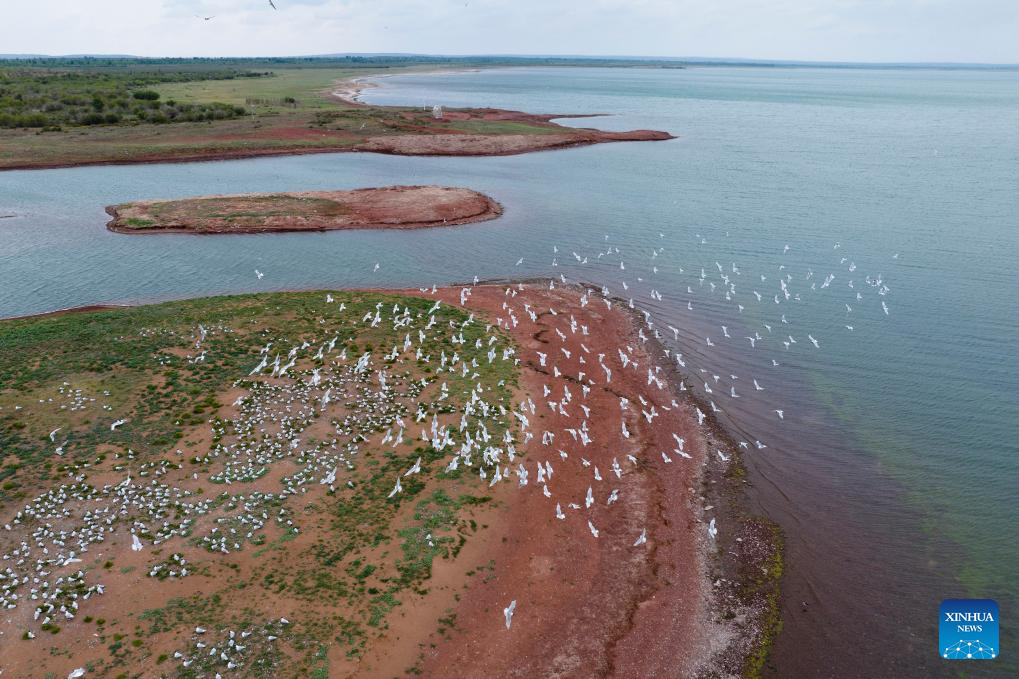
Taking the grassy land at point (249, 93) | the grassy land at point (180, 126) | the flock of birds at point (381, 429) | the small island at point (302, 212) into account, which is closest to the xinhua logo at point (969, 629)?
the flock of birds at point (381, 429)

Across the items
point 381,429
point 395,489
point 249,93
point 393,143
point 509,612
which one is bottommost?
point 509,612

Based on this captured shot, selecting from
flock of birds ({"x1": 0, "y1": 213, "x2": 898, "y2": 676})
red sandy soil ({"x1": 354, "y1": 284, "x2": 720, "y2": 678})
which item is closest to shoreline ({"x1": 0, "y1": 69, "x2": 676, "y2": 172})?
flock of birds ({"x1": 0, "y1": 213, "x2": 898, "y2": 676})

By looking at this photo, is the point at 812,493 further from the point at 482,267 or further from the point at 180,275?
the point at 180,275

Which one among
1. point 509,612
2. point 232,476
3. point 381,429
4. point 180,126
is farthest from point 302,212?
point 180,126

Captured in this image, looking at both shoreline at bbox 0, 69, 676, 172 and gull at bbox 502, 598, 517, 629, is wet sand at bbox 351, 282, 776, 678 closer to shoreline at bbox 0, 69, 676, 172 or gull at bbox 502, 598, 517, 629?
gull at bbox 502, 598, 517, 629

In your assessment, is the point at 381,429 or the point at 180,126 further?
the point at 180,126

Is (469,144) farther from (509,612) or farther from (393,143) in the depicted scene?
(509,612)
